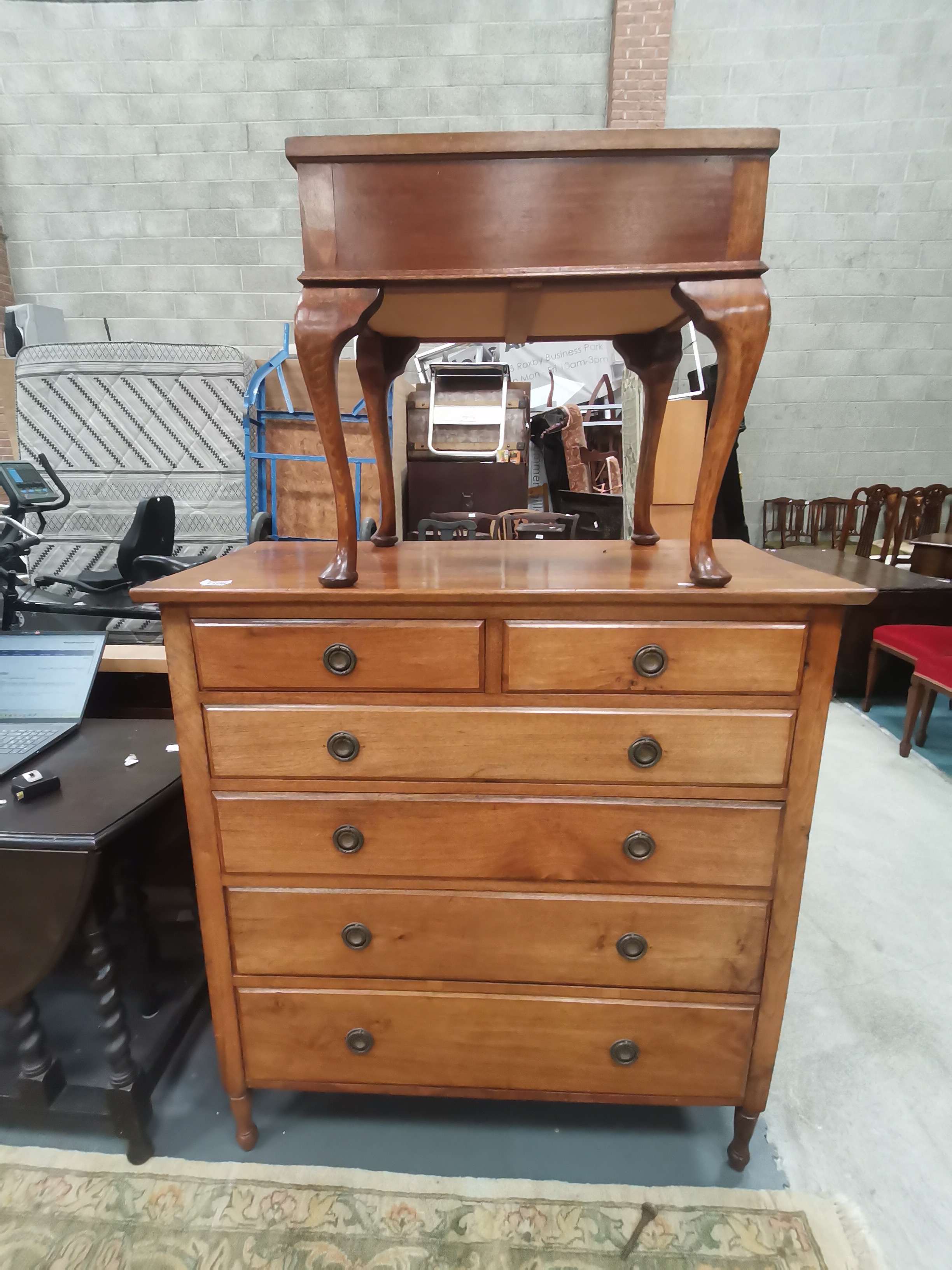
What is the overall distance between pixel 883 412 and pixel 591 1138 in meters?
6.97

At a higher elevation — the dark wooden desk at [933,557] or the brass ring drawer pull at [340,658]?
the brass ring drawer pull at [340,658]

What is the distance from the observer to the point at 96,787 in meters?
1.41

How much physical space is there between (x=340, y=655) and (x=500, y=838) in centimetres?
49

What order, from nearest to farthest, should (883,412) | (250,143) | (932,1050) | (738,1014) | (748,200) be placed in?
1. (748,200)
2. (738,1014)
3. (932,1050)
4. (250,143)
5. (883,412)

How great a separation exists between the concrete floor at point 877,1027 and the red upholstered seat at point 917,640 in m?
0.72

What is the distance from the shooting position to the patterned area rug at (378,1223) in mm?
1257

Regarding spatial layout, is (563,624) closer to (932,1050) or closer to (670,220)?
(670,220)

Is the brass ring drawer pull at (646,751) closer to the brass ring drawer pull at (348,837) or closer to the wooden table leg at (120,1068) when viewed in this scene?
the brass ring drawer pull at (348,837)

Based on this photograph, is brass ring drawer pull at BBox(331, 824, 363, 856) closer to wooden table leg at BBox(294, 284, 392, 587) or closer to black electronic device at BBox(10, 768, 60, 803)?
wooden table leg at BBox(294, 284, 392, 587)

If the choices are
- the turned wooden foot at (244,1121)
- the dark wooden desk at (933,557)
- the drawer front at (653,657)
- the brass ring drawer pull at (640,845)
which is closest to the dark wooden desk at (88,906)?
the turned wooden foot at (244,1121)

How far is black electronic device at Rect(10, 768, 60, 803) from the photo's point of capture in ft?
4.44

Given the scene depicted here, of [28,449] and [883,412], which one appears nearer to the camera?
[28,449]

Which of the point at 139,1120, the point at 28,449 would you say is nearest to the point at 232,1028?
the point at 139,1120

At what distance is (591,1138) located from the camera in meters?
1.49
